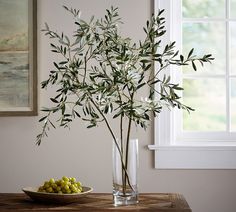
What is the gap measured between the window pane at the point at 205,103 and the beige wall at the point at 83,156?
0.32 m

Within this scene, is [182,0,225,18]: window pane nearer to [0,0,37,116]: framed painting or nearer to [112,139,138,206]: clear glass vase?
[0,0,37,116]: framed painting

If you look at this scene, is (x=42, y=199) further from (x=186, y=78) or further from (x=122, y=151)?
(x=186, y=78)

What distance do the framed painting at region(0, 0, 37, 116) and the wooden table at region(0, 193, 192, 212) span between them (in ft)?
2.48

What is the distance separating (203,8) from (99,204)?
165 centimetres

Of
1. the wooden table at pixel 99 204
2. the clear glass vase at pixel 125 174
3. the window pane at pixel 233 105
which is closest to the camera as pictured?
the wooden table at pixel 99 204

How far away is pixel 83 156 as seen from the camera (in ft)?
12.4

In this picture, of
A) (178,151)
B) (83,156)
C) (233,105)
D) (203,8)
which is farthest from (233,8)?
(83,156)

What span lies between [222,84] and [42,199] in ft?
5.06

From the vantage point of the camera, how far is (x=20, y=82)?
3729 mm

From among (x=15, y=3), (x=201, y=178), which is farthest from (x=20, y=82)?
(x=201, y=178)

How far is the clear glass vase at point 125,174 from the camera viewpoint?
2.86 metres

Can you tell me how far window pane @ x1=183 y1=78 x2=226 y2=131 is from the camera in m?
3.88

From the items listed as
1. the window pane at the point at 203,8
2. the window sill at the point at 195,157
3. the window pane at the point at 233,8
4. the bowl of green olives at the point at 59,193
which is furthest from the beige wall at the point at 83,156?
the bowl of green olives at the point at 59,193

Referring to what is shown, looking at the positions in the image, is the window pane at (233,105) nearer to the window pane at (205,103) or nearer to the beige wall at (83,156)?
the window pane at (205,103)
